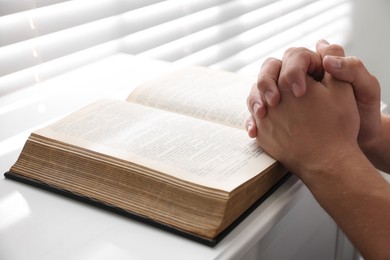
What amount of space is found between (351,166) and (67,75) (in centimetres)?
63

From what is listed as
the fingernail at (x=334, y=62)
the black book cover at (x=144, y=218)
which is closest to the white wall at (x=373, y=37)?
the fingernail at (x=334, y=62)

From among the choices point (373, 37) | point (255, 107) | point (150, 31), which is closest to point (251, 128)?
point (255, 107)

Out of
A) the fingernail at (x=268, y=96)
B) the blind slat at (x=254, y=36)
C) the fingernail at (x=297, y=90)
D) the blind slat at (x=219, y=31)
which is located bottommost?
the blind slat at (x=254, y=36)

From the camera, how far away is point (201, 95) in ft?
2.78

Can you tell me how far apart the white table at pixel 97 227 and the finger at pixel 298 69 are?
0.11 m

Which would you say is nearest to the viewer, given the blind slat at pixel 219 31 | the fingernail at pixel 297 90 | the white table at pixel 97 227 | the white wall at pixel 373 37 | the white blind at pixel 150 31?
the white table at pixel 97 227

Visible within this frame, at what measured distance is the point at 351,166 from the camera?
70 cm

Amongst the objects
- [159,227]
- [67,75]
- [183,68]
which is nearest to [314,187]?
[159,227]

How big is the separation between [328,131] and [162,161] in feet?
0.66

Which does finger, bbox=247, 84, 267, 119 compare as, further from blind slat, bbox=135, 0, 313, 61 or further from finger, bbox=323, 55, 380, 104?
blind slat, bbox=135, 0, 313, 61

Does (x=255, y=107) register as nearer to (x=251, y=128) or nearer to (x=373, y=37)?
(x=251, y=128)

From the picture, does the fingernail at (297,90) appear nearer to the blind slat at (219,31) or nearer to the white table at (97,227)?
the white table at (97,227)

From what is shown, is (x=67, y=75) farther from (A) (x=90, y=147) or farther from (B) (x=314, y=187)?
(B) (x=314, y=187)

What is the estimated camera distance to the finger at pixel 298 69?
73 cm
